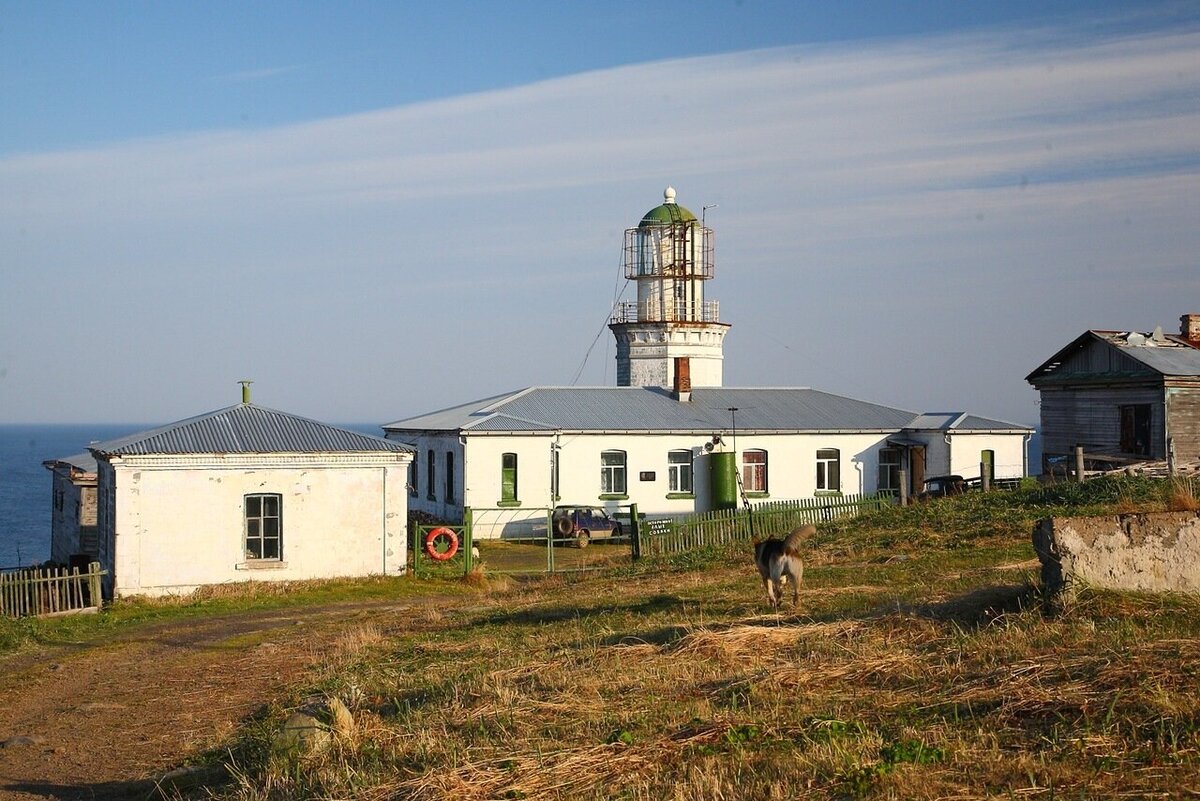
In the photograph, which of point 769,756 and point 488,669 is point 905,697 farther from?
point 488,669

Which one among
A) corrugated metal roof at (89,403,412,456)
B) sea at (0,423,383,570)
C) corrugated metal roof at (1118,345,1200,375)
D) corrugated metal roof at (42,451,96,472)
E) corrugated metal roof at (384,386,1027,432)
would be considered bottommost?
sea at (0,423,383,570)

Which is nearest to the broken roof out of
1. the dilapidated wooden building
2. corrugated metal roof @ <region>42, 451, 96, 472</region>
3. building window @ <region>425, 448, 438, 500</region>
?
the dilapidated wooden building

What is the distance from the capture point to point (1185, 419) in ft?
118

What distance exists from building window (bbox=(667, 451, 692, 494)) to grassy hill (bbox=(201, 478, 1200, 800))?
23192mm

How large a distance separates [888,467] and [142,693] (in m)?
30.3

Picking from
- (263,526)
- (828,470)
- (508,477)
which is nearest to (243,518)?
(263,526)

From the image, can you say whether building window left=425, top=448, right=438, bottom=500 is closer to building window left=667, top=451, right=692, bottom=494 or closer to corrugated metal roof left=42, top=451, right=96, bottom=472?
building window left=667, top=451, right=692, bottom=494

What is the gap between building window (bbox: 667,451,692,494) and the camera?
131 feet

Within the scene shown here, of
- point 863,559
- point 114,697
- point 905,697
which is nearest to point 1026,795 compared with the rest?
point 905,697

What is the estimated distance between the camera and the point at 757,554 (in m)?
15.4

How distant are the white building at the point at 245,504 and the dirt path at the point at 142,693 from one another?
10.6 ft

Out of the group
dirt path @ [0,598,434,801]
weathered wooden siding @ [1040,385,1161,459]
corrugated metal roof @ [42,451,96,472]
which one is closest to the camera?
dirt path @ [0,598,434,801]

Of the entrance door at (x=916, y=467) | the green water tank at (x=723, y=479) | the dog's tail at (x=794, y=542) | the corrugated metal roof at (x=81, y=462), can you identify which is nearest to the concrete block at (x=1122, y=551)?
the dog's tail at (x=794, y=542)

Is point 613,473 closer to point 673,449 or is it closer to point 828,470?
point 673,449
